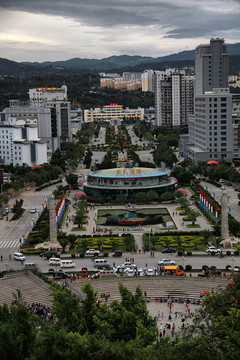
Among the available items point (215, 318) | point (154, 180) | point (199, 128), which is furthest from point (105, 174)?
point (215, 318)

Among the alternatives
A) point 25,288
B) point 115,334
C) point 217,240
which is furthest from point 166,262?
point 115,334

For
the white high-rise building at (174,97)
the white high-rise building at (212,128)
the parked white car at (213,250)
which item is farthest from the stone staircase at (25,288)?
the white high-rise building at (174,97)

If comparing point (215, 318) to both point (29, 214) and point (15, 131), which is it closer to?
point (29, 214)

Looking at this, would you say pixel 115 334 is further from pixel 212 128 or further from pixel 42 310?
pixel 212 128

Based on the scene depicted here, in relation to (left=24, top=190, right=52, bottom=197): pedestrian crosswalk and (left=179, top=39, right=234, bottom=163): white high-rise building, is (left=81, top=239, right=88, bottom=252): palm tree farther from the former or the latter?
(left=179, top=39, right=234, bottom=163): white high-rise building

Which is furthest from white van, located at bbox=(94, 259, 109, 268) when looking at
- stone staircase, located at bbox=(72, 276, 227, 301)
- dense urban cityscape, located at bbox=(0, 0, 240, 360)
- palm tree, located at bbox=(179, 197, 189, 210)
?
palm tree, located at bbox=(179, 197, 189, 210)

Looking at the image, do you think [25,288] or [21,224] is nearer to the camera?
[25,288]

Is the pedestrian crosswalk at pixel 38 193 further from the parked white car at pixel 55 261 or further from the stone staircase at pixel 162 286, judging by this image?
the stone staircase at pixel 162 286
